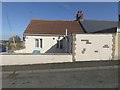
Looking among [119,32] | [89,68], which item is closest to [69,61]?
[89,68]

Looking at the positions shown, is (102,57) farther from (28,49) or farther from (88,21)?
(88,21)

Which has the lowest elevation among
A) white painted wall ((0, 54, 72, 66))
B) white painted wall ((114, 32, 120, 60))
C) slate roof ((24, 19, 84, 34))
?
white painted wall ((0, 54, 72, 66))

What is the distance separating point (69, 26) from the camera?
97.9 feet

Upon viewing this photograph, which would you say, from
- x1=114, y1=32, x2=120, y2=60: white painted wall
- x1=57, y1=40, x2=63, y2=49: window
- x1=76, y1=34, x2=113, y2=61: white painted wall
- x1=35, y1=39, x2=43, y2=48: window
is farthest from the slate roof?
x1=76, y1=34, x2=113, y2=61: white painted wall

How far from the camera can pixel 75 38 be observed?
16.8 metres

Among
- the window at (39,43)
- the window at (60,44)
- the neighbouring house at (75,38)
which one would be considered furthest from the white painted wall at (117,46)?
the window at (39,43)

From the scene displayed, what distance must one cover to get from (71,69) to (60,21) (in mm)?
19837

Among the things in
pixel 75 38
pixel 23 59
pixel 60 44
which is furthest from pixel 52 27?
pixel 23 59

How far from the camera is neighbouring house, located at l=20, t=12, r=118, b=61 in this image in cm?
1695

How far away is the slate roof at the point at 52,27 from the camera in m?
27.1

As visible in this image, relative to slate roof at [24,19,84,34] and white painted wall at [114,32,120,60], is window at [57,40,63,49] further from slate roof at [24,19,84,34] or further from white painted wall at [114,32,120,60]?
white painted wall at [114,32,120,60]

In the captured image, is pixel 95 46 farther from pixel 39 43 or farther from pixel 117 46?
pixel 39 43

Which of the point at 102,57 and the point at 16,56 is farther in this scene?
the point at 102,57

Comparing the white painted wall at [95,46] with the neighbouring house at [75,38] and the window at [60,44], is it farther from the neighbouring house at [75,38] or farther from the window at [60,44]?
the window at [60,44]
